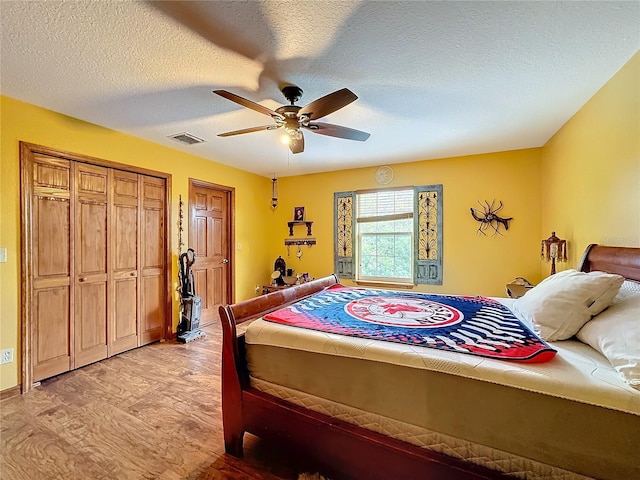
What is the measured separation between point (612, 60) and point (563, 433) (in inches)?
91.5

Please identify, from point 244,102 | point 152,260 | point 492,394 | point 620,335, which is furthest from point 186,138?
point 620,335

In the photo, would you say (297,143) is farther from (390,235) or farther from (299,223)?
(299,223)

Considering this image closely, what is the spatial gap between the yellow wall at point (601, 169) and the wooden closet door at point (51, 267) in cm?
466

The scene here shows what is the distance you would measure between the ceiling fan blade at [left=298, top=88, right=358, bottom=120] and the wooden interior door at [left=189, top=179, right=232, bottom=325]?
266 centimetres

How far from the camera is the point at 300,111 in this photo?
2078 mm

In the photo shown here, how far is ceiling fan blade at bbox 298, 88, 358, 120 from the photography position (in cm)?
177

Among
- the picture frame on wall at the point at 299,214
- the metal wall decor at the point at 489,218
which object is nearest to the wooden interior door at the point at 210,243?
the picture frame on wall at the point at 299,214

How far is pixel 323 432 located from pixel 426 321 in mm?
882

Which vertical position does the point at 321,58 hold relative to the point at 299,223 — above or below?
above

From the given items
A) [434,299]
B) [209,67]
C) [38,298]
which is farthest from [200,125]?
[434,299]

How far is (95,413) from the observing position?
2.14m

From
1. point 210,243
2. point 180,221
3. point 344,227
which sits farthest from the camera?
point 344,227

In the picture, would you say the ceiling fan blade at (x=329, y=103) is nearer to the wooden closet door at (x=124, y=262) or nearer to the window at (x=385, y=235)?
the wooden closet door at (x=124, y=262)


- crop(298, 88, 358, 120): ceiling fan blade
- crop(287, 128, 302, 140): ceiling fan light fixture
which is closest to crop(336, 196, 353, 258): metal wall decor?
crop(287, 128, 302, 140): ceiling fan light fixture
